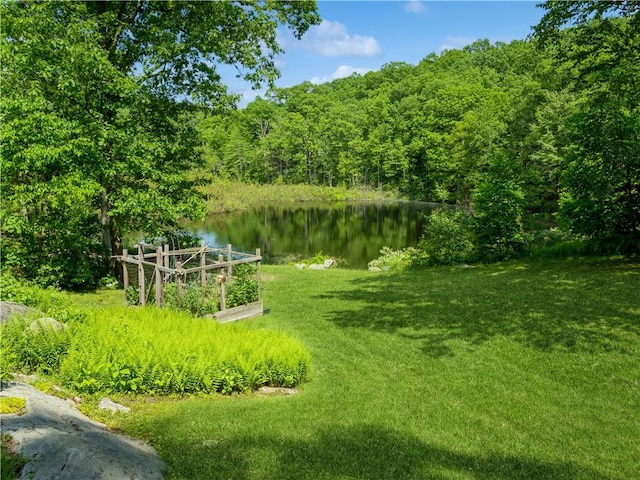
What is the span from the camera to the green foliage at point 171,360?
Answer: 7727 millimetres

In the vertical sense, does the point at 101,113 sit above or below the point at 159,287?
above

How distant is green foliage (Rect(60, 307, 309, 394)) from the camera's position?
773 centimetres

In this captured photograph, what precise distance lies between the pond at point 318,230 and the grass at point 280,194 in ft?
12.3

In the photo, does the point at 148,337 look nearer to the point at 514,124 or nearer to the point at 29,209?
the point at 29,209

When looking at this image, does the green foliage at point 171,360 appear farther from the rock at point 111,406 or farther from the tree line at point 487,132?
the tree line at point 487,132

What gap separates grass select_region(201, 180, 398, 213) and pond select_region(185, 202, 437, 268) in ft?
12.3

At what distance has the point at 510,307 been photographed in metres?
13.2

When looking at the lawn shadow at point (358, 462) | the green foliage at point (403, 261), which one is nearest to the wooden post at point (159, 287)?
the lawn shadow at point (358, 462)

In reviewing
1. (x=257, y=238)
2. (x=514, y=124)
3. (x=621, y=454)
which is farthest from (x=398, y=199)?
(x=621, y=454)

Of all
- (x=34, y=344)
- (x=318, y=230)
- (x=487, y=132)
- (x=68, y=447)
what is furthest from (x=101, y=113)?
(x=487, y=132)

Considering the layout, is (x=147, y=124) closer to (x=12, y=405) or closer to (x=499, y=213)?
(x=12, y=405)

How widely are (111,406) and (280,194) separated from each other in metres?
68.6

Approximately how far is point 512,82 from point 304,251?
61819 millimetres

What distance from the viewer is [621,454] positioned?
20.7 feet
